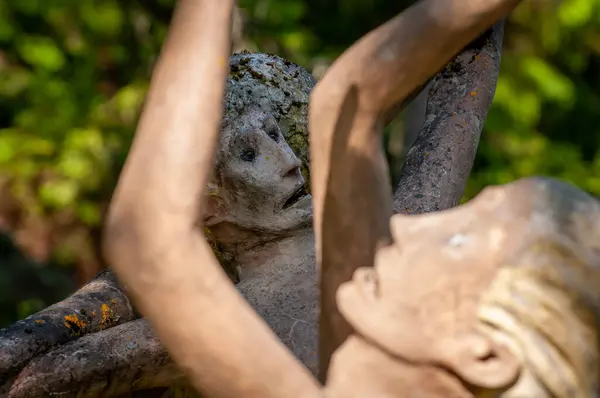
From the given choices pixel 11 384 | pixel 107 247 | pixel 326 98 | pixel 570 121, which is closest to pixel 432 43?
pixel 326 98

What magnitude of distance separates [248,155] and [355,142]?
0.46m

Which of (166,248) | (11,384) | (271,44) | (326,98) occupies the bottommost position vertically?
(11,384)

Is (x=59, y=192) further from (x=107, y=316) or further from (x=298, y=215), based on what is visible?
(x=298, y=215)

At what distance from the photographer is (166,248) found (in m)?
1.23

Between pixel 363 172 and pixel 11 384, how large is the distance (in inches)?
29.1

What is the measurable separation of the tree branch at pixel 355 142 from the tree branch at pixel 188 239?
155 mm

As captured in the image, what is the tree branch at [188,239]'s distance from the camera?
1.21 m

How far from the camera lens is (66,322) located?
192 cm

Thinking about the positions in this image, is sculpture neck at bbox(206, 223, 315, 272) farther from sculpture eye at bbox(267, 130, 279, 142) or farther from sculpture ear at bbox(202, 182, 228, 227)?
sculpture eye at bbox(267, 130, 279, 142)

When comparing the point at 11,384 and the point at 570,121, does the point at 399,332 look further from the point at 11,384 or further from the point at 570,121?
the point at 570,121

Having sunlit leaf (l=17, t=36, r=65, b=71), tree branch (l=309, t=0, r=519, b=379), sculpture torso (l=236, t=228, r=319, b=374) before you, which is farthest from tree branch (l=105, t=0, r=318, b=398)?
sunlit leaf (l=17, t=36, r=65, b=71)

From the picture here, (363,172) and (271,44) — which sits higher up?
(271,44)

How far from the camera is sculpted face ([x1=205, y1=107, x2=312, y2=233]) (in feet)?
5.95

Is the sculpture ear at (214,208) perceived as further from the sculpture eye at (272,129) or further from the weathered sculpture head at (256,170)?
the sculpture eye at (272,129)
